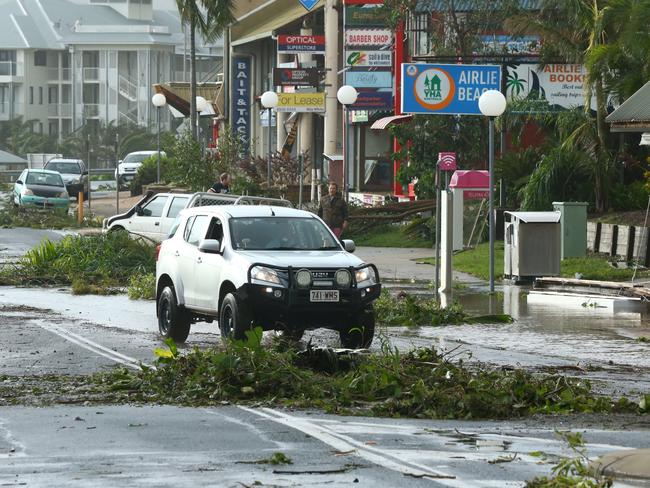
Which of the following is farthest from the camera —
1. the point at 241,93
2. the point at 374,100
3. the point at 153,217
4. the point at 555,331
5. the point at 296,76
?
the point at 241,93

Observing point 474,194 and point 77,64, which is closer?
point 474,194

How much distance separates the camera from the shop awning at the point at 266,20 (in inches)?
2209

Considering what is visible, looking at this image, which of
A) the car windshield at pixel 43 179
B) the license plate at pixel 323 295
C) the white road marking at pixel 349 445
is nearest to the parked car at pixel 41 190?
the car windshield at pixel 43 179

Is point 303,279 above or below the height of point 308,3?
below

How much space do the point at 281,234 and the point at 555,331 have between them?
3.69 meters

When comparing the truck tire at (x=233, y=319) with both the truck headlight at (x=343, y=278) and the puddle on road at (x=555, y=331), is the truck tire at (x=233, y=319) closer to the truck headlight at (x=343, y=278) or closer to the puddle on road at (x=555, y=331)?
the truck headlight at (x=343, y=278)

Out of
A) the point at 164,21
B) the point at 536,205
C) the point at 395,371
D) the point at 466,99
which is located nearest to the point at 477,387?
the point at 395,371

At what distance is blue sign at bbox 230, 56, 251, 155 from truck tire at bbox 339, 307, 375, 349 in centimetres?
4979

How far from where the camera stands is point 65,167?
2505 inches

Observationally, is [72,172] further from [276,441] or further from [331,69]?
[276,441]

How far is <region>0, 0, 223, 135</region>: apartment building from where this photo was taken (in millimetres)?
99312

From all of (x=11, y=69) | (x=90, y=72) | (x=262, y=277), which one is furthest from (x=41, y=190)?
(x=11, y=69)

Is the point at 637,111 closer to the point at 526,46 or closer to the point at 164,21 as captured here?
the point at 526,46

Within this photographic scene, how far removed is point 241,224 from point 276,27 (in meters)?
41.3
